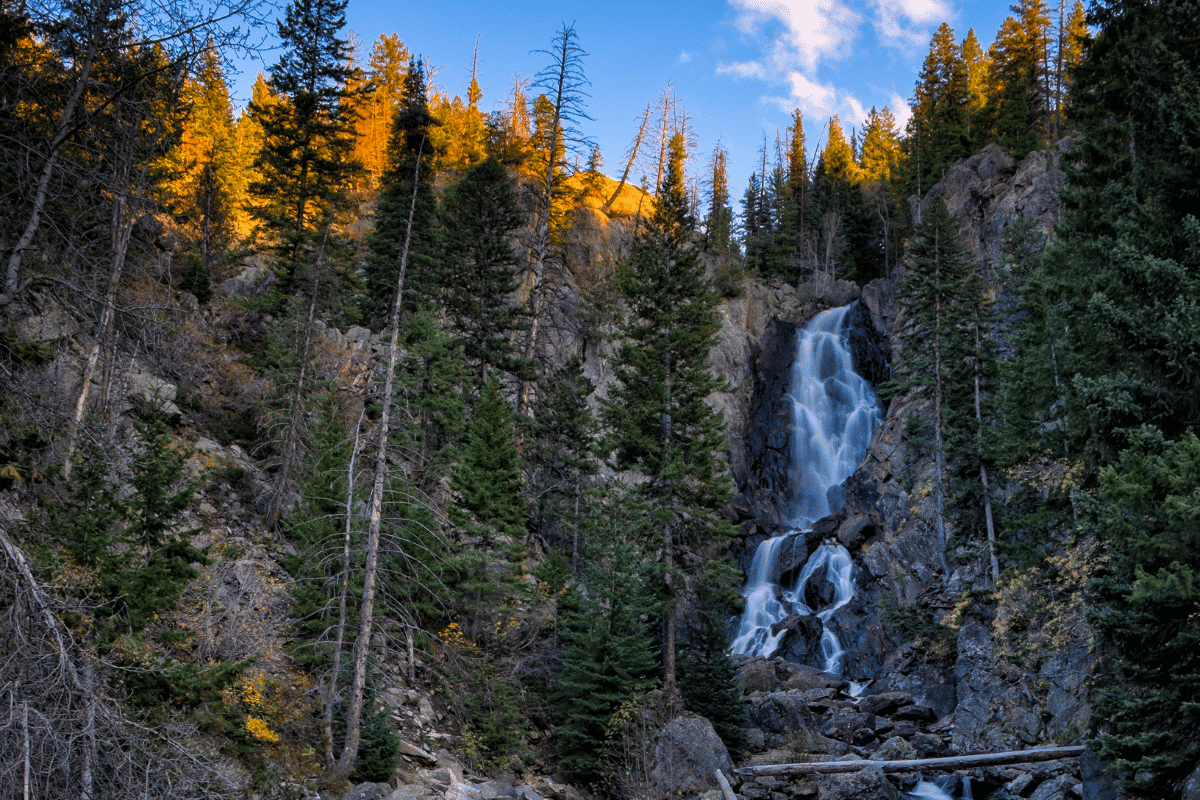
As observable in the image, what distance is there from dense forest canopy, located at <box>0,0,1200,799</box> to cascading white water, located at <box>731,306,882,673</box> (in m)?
7.02

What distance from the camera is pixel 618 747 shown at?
17.1 m

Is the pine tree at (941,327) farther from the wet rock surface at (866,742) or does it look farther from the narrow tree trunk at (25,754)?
the narrow tree trunk at (25,754)

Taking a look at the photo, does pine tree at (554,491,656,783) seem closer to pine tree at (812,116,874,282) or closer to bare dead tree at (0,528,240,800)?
bare dead tree at (0,528,240,800)

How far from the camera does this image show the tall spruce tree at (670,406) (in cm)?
2012

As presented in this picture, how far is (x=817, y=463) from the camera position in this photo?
4116 centimetres

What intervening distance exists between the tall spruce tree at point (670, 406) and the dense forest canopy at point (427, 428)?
128mm

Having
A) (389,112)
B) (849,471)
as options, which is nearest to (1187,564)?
(849,471)

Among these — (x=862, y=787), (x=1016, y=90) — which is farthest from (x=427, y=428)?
(x=1016, y=90)

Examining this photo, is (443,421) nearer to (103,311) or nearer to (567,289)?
(103,311)

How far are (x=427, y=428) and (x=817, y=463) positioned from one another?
2529 cm

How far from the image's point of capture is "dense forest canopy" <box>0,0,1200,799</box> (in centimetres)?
512

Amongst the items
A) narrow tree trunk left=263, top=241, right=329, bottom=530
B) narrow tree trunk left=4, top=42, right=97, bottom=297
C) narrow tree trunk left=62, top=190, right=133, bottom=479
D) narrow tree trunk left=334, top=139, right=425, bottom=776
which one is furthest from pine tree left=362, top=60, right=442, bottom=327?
narrow tree trunk left=4, top=42, right=97, bottom=297

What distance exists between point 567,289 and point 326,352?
19571 mm

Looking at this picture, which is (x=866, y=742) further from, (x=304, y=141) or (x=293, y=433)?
(x=304, y=141)
